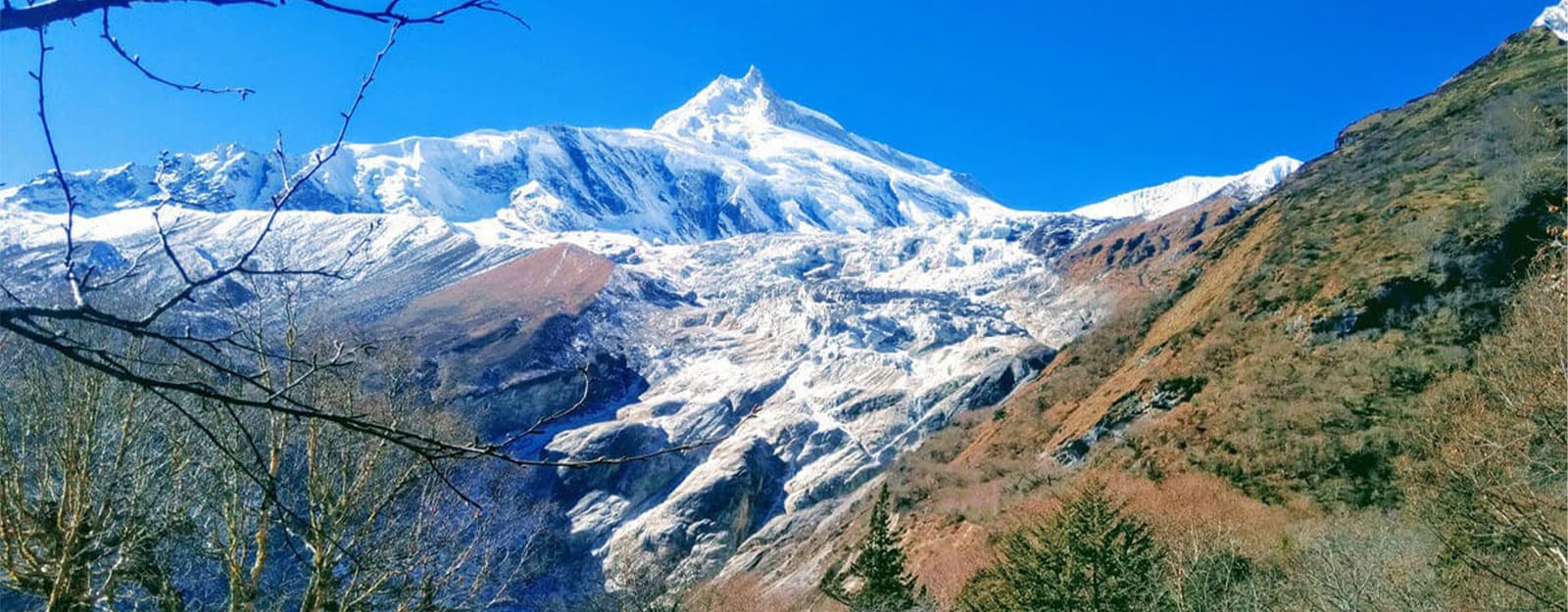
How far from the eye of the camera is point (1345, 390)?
77.9 feet

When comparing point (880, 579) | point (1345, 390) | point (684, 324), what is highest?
point (684, 324)

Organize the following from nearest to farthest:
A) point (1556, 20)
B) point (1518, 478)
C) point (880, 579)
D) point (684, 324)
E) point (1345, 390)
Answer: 1. point (1518, 478)
2. point (880, 579)
3. point (1345, 390)
4. point (1556, 20)
5. point (684, 324)

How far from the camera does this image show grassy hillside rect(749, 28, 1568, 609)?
13.4 metres

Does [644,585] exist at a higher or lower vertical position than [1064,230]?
lower

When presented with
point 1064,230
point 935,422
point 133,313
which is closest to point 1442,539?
point 133,313

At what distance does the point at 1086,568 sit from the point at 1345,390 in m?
14.5

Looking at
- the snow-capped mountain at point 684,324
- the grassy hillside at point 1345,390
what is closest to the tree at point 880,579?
the grassy hillside at point 1345,390

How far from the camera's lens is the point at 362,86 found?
7.13ft

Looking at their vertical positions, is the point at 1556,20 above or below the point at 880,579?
above

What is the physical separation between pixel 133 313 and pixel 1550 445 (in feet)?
68.0

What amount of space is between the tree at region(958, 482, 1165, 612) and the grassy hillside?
4.27 feet

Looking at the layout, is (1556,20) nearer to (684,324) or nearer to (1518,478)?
(1518,478)

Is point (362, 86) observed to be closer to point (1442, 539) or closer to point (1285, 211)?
point (1442, 539)

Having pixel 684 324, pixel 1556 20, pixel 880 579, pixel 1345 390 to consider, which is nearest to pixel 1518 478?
pixel 880 579
